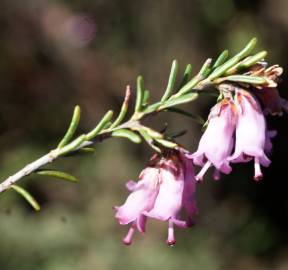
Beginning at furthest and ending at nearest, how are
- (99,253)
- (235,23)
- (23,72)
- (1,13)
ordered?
(23,72)
(1,13)
(235,23)
(99,253)

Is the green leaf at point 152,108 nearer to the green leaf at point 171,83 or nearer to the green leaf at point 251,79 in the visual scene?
the green leaf at point 171,83

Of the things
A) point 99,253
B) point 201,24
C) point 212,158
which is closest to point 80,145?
point 212,158

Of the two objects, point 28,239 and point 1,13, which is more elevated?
point 1,13

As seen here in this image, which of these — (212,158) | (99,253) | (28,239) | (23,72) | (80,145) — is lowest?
(212,158)

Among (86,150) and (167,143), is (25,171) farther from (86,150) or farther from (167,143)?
(167,143)

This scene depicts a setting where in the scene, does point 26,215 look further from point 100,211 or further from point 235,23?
point 235,23

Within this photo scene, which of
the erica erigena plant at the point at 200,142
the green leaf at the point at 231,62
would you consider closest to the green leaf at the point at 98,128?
the erica erigena plant at the point at 200,142

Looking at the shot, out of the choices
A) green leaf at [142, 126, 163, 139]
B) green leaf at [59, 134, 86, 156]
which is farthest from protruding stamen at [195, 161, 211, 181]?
green leaf at [59, 134, 86, 156]

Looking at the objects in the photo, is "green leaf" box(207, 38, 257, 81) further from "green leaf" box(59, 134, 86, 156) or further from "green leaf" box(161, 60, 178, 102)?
"green leaf" box(59, 134, 86, 156)
